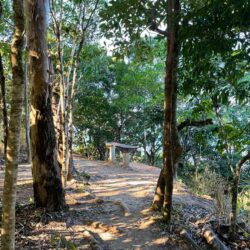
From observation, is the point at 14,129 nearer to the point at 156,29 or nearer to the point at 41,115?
the point at 41,115

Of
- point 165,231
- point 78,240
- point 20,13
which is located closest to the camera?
point 20,13

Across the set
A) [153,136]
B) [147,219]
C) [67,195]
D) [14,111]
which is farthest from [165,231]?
[153,136]

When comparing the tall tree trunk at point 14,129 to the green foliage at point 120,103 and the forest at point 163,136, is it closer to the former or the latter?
the forest at point 163,136

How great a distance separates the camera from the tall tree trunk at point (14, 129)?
235 centimetres

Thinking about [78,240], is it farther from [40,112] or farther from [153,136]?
[153,136]

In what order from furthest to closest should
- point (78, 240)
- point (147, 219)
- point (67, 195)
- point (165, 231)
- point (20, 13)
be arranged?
point (67, 195)
point (147, 219)
point (165, 231)
point (78, 240)
point (20, 13)

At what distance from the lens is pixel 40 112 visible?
184 inches

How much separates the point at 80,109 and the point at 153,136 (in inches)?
140

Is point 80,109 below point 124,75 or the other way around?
below

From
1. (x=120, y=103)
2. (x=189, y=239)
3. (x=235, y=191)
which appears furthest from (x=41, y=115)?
(x=120, y=103)

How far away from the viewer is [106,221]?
496cm

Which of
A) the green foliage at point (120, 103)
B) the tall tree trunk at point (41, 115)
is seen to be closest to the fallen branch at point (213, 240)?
the tall tree trunk at point (41, 115)

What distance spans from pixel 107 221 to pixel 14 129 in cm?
302

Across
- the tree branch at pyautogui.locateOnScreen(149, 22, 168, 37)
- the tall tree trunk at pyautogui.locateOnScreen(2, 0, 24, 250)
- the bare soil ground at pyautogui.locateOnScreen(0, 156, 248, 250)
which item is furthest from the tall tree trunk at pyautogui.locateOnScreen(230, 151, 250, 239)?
the tall tree trunk at pyautogui.locateOnScreen(2, 0, 24, 250)
